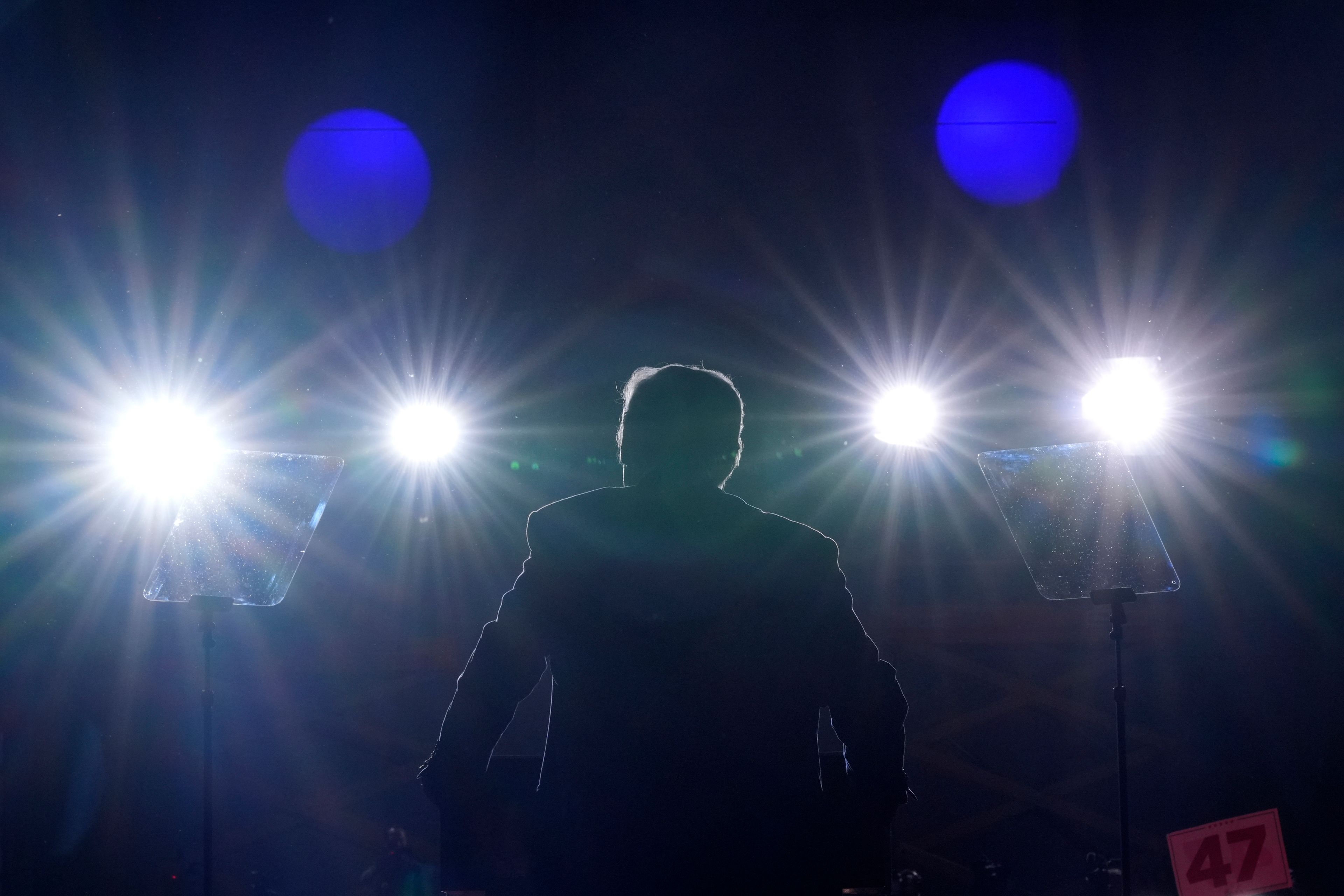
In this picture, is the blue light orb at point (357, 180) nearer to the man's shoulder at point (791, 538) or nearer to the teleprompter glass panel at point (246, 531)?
the teleprompter glass panel at point (246, 531)

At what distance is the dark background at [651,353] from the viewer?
4.17 meters

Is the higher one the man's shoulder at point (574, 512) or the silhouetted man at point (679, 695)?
the man's shoulder at point (574, 512)

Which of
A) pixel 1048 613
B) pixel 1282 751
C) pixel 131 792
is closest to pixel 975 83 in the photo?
pixel 1048 613

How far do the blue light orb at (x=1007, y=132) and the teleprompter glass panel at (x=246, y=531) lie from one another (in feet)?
11.0

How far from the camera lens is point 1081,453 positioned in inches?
129

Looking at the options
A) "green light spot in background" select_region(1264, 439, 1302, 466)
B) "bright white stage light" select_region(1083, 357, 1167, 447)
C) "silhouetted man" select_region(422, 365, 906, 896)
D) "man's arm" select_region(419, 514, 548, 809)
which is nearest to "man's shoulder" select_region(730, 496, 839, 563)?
"silhouetted man" select_region(422, 365, 906, 896)

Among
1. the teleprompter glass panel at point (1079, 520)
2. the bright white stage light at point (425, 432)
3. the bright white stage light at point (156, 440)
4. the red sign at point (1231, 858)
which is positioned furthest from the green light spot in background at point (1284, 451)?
the bright white stage light at point (156, 440)

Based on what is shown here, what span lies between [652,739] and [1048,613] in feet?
13.3

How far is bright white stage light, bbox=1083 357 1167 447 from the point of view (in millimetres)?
4551

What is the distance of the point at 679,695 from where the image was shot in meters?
1.26

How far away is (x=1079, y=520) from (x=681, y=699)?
2.48m

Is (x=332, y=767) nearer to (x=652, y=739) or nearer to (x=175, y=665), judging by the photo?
(x=175, y=665)

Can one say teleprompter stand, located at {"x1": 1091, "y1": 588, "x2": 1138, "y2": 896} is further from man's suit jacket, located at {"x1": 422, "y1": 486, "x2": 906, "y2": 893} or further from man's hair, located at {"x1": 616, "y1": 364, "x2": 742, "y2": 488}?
man's hair, located at {"x1": 616, "y1": 364, "x2": 742, "y2": 488}

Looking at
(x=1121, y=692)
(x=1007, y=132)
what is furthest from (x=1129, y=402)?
(x=1121, y=692)
